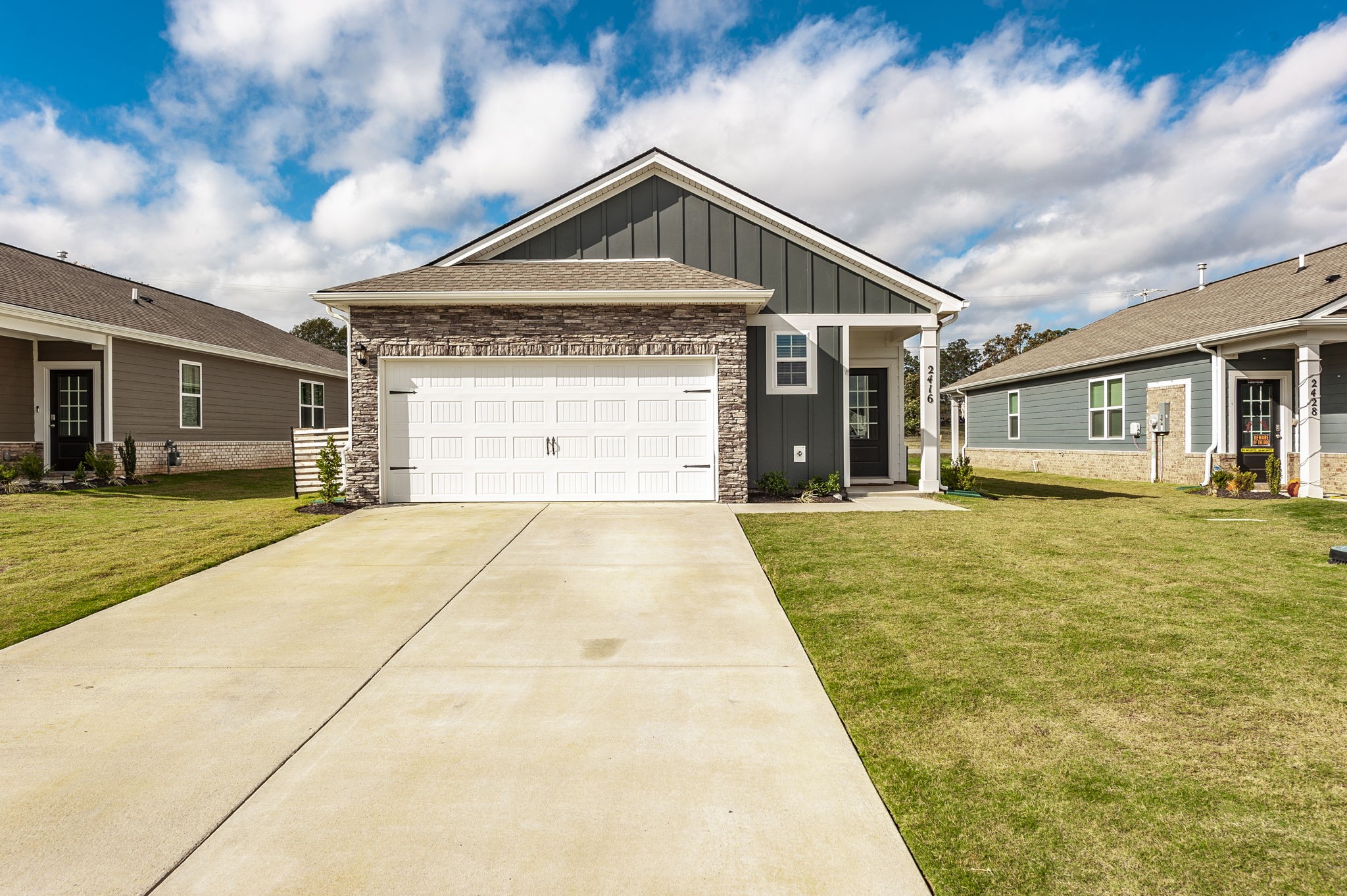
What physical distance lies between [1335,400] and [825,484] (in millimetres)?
10460

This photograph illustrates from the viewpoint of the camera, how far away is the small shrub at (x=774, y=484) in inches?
416

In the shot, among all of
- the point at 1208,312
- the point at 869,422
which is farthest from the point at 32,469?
the point at 1208,312

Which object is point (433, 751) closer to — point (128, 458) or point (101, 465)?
point (101, 465)

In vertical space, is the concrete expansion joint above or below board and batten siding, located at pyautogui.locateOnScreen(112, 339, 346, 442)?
below

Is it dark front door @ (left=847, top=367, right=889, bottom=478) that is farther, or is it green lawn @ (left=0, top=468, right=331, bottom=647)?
dark front door @ (left=847, top=367, right=889, bottom=478)

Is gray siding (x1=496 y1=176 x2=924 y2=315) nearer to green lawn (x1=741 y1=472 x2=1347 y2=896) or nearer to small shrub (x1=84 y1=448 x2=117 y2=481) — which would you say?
green lawn (x1=741 y1=472 x2=1347 y2=896)

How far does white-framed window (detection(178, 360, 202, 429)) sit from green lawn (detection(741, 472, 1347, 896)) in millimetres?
16451

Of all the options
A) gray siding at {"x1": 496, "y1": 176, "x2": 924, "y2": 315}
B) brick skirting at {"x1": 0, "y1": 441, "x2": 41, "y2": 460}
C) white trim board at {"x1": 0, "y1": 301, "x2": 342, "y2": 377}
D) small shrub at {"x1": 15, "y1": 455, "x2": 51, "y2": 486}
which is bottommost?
small shrub at {"x1": 15, "y1": 455, "x2": 51, "y2": 486}

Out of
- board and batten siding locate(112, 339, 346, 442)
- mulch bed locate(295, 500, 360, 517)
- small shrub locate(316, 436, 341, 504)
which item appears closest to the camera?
mulch bed locate(295, 500, 360, 517)

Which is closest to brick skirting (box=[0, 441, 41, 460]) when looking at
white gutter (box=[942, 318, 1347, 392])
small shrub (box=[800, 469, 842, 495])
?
small shrub (box=[800, 469, 842, 495])

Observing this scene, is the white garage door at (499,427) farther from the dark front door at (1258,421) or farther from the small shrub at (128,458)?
the dark front door at (1258,421)

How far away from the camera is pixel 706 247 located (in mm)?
11305

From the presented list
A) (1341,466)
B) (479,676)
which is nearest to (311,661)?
(479,676)

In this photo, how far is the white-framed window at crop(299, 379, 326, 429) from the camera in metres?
20.8
